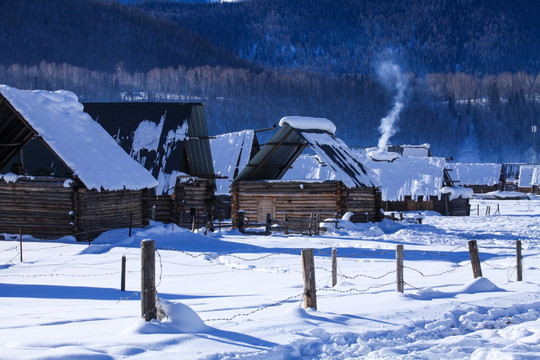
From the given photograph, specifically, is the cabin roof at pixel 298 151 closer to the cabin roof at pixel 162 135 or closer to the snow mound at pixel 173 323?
the cabin roof at pixel 162 135

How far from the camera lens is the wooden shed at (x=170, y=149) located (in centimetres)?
3092

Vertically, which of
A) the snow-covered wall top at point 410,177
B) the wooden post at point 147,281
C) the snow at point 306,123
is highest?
the snow at point 306,123

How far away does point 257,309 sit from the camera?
9.74m

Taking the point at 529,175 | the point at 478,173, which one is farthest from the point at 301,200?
the point at 529,175

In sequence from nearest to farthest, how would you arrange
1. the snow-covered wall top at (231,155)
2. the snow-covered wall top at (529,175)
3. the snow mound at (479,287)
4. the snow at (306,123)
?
the snow mound at (479,287)
the snow at (306,123)
the snow-covered wall top at (231,155)
the snow-covered wall top at (529,175)

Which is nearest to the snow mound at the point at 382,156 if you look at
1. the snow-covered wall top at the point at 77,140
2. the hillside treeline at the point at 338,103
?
the snow-covered wall top at the point at 77,140

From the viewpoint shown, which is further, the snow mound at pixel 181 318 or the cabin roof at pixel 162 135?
the cabin roof at pixel 162 135

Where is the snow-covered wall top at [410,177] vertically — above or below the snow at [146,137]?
below

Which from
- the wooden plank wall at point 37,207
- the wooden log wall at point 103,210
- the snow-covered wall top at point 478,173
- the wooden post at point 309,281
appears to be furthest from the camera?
the snow-covered wall top at point 478,173

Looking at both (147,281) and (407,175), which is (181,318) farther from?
(407,175)

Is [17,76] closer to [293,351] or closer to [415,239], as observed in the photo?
[415,239]

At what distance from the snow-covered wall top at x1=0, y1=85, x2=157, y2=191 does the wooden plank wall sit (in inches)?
41.7

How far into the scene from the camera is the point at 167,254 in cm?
1856

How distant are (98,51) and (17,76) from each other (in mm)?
33994
